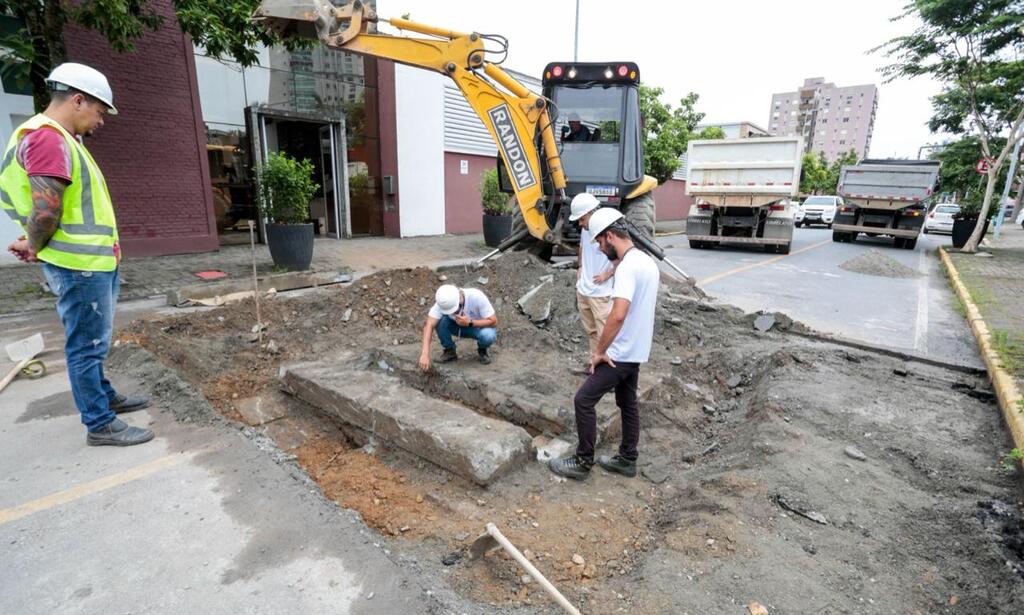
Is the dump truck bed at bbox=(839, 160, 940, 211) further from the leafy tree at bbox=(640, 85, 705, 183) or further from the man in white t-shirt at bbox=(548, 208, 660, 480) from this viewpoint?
the man in white t-shirt at bbox=(548, 208, 660, 480)

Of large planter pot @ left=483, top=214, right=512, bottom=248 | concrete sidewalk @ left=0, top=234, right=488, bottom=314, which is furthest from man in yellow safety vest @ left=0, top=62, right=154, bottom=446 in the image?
large planter pot @ left=483, top=214, right=512, bottom=248

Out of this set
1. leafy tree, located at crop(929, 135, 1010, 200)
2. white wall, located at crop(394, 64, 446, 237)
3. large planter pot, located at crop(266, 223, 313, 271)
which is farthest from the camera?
leafy tree, located at crop(929, 135, 1010, 200)

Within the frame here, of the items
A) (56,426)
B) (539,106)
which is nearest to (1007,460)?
(539,106)

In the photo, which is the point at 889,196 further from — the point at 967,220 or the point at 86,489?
the point at 86,489

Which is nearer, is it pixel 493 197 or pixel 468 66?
pixel 468 66

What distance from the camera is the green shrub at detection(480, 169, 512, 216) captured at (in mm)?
12555

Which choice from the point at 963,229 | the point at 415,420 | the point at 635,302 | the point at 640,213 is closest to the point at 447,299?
the point at 415,420

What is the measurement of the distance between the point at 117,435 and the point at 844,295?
9615 mm

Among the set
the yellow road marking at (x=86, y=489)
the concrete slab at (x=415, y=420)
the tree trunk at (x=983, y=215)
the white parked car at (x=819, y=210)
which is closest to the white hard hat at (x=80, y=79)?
the yellow road marking at (x=86, y=489)

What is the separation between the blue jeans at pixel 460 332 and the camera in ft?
15.1

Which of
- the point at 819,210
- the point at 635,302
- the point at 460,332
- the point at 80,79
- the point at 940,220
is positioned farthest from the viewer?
the point at 819,210

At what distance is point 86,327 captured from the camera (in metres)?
3.01

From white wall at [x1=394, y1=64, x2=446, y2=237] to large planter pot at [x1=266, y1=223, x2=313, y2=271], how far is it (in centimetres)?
527

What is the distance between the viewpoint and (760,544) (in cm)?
241
